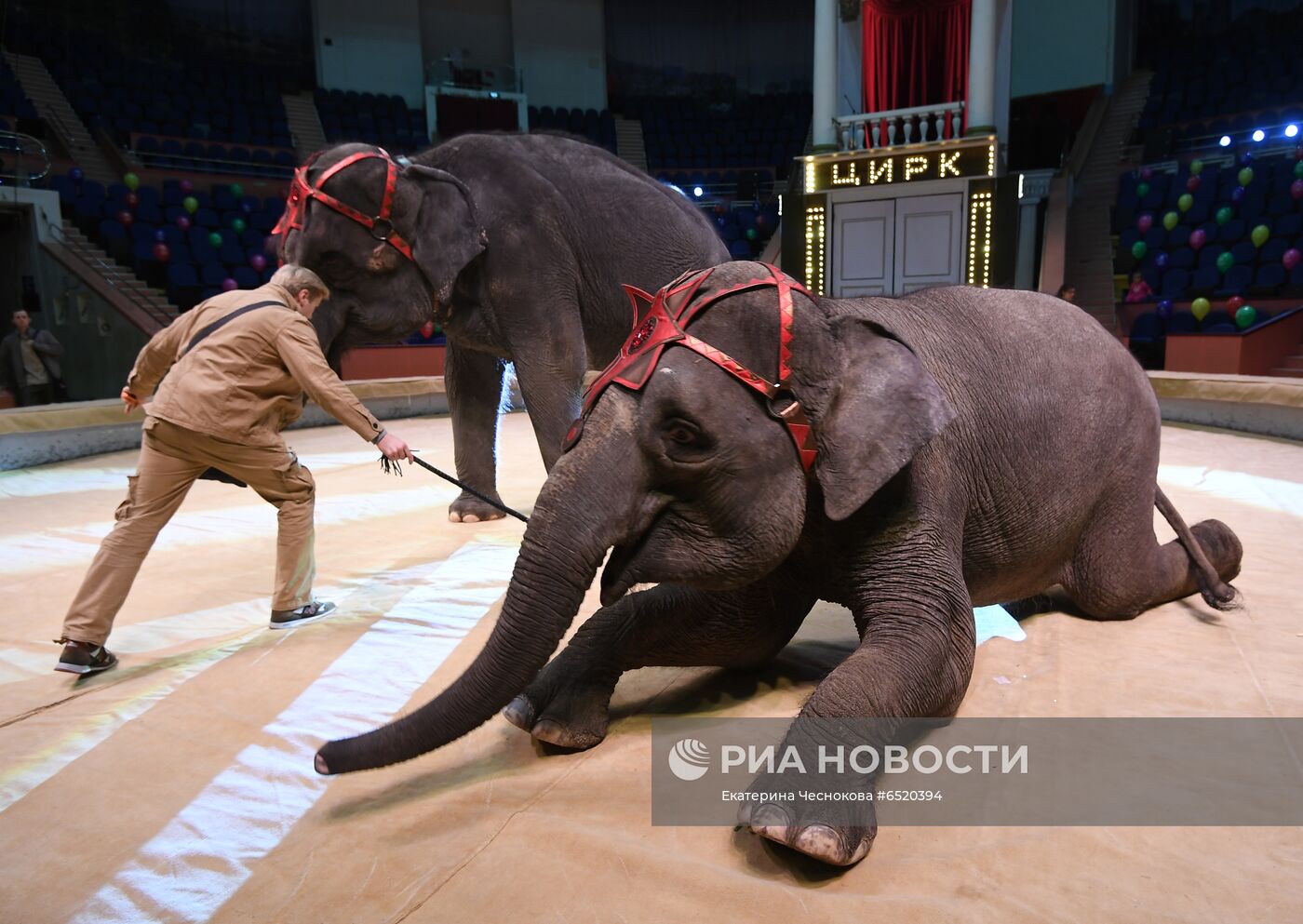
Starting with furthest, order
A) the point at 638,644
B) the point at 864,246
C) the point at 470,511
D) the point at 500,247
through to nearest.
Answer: the point at 864,246
the point at 470,511
the point at 500,247
the point at 638,644


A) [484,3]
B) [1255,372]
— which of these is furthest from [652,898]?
[484,3]

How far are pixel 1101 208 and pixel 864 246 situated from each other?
7.44 meters

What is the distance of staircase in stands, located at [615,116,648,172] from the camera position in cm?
2397

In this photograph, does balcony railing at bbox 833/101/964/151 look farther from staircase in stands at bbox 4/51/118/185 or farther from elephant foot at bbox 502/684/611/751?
staircase in stands at bbox 4/51/118/185

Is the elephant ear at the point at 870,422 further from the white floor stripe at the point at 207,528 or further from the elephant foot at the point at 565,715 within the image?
the white floor stripe at the point at 207,528

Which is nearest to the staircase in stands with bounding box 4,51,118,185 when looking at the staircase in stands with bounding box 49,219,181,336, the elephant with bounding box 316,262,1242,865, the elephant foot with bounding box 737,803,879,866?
the staircase in stands with bounding box 49,219,181,336

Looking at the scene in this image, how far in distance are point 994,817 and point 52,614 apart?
379cm

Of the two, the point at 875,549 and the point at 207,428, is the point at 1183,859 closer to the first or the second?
the point at 875,549

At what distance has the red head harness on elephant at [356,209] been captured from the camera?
4023 millimetres

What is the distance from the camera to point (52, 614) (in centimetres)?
378

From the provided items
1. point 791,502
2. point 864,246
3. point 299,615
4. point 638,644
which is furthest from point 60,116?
point 791,502

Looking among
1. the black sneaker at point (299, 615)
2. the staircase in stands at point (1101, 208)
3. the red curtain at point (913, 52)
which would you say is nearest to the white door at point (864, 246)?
the red curtain at point (913, 52)

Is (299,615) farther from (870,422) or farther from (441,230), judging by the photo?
(870,422)

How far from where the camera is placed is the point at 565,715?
2324 mm
